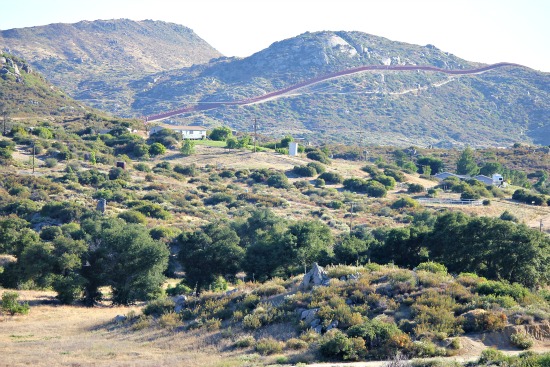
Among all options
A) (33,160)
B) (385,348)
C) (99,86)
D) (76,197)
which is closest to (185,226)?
(76,197)

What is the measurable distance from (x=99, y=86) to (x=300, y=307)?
186 m

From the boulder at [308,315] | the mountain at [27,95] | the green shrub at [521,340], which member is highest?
the mountain at [27,95]

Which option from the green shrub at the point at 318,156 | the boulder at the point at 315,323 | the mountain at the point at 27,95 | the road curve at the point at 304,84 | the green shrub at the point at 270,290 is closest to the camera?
the boulder at the point at 315,323

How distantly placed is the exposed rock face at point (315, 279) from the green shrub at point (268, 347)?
4940mm

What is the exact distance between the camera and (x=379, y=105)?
17300 centimetres

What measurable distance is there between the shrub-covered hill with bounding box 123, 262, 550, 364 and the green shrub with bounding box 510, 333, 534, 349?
0.09 feet

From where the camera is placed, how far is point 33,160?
66.2m

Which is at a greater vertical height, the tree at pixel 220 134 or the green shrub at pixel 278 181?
the tree at pixel 220 134

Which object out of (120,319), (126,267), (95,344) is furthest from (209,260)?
(95,344)

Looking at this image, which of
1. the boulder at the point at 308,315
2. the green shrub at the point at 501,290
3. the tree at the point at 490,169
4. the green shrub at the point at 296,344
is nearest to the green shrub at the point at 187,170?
the tree at the point at 490,169

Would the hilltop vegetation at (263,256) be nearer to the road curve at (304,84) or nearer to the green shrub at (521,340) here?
the green shrub at (521,340)

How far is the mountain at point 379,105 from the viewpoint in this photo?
15950 cm

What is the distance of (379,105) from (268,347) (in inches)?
6232

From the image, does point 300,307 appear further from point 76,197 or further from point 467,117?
point 467,117
